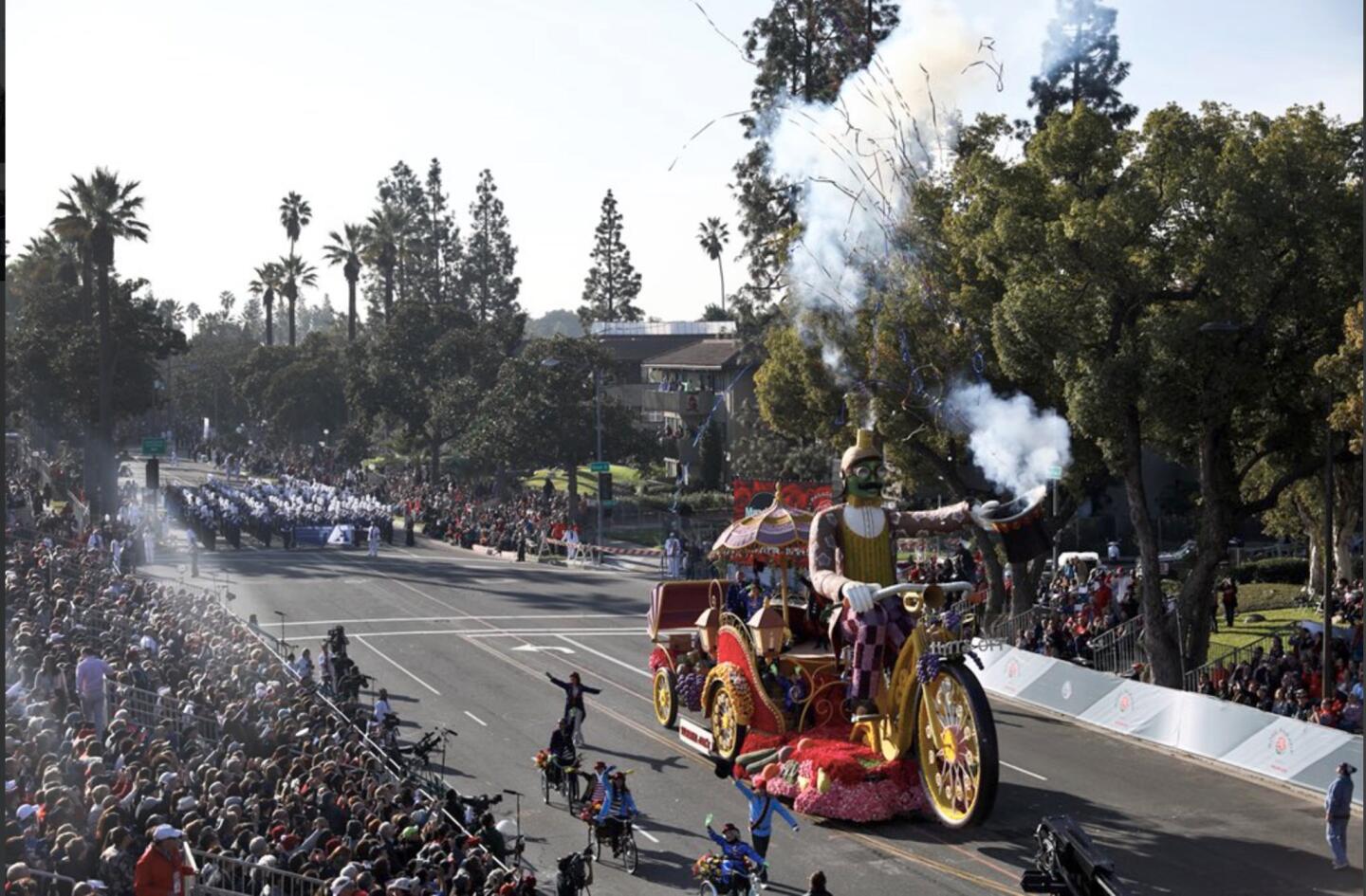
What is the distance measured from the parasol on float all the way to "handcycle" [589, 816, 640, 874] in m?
5.61

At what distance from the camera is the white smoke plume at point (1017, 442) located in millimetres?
21328

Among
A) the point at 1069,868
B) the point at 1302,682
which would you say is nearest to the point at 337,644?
the point at 1302,682

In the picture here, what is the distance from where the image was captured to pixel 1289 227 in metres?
30.1

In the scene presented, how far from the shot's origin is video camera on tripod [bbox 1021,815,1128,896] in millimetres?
14719

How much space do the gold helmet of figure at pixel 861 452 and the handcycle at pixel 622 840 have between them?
6.21m

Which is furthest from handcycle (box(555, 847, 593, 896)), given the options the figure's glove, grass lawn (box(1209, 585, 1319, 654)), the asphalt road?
grass lawn (box(1209, 585, 1319, 654))

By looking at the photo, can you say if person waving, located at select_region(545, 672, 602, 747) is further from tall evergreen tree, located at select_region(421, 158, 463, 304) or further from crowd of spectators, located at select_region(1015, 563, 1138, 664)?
tall evergreen tree, located at select_region(421, 158, 463, 304)

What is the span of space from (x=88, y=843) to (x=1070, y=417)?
21698mm

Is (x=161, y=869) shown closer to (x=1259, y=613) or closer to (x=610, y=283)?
(x=1259, y=613)

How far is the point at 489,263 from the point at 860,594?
337 feet

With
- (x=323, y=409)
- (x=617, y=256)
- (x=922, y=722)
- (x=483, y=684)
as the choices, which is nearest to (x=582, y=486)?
(x=323, y=409)

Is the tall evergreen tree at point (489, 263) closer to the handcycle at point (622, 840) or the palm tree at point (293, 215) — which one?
the palm tree at point (293, 215)

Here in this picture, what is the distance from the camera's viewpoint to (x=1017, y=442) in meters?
22.2

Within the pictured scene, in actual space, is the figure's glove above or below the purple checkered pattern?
above
